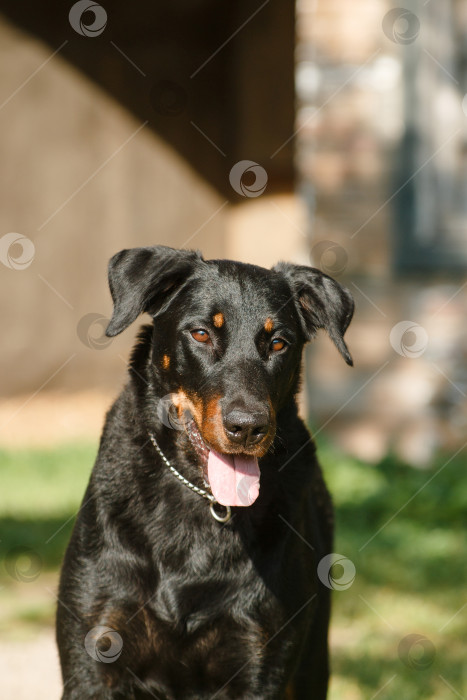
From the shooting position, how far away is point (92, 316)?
924 centimetres

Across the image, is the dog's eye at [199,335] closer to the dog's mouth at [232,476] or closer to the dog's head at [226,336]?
the dog's head at [226,336]

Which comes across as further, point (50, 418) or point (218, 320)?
point (50, 418)

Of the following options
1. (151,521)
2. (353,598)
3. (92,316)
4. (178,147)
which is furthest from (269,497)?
(178,147)

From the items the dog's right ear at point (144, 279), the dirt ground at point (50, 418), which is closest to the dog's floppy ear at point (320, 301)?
the dog's right ear at point (144, 279)

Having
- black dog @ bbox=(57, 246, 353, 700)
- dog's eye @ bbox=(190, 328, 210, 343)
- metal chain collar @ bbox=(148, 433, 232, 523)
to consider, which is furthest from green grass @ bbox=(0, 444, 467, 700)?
dog's eye @ bbox=(190, 328, 210, 343)

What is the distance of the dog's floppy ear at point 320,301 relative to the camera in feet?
11.4

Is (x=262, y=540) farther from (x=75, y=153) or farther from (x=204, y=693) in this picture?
(x=75, y=153)

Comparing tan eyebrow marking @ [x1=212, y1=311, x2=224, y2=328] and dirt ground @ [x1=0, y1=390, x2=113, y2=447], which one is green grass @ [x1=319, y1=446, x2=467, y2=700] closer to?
tan eyebrow marking @ [x1=212, y1=311, x2=224, y2=328]

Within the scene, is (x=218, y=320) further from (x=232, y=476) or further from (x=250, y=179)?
(x=250, y=179)

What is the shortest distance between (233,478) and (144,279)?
29.5 inches

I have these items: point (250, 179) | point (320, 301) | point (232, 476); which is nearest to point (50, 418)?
point (250, 179)

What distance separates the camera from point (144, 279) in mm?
3238

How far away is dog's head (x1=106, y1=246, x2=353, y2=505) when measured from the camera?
3.00 meters

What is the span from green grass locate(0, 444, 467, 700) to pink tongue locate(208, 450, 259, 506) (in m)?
1.53
